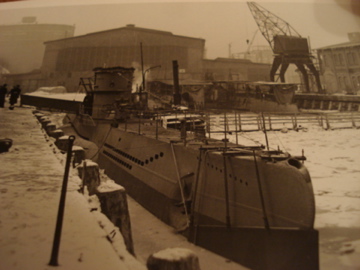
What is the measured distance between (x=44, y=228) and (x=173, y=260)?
1.13 m

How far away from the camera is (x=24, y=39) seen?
12.9 feet

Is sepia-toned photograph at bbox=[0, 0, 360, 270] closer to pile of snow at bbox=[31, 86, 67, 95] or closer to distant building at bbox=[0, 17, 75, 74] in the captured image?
distant building at bbox=[0, 17, 75, 74]

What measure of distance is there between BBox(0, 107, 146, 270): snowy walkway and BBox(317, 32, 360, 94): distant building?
3.31 m

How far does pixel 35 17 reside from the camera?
142 inches

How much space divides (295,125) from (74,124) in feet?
31.0

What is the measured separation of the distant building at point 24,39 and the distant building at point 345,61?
3.73 meters

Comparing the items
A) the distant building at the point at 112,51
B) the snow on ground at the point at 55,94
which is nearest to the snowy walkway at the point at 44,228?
the distant building at the point at 112,51

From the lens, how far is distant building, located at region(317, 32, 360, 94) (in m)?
3.01

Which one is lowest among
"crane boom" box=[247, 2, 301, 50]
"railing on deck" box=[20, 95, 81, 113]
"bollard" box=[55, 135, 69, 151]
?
"bollard" box=[55, 135, 69, 151]

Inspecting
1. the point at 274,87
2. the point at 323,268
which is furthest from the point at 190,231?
the point at 274,87

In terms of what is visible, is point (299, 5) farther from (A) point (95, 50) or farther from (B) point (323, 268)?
(A) point (95, 50)

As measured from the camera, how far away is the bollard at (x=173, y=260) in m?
1.40

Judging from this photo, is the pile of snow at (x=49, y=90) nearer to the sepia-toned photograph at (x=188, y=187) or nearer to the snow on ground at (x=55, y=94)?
the snow on ground at (x=55, y=94)

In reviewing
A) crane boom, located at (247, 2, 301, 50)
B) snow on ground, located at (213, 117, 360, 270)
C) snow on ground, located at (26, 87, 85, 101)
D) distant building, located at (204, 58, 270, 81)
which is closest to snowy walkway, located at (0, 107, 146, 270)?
snow on ground, located at (213, 117, 360, 270)
